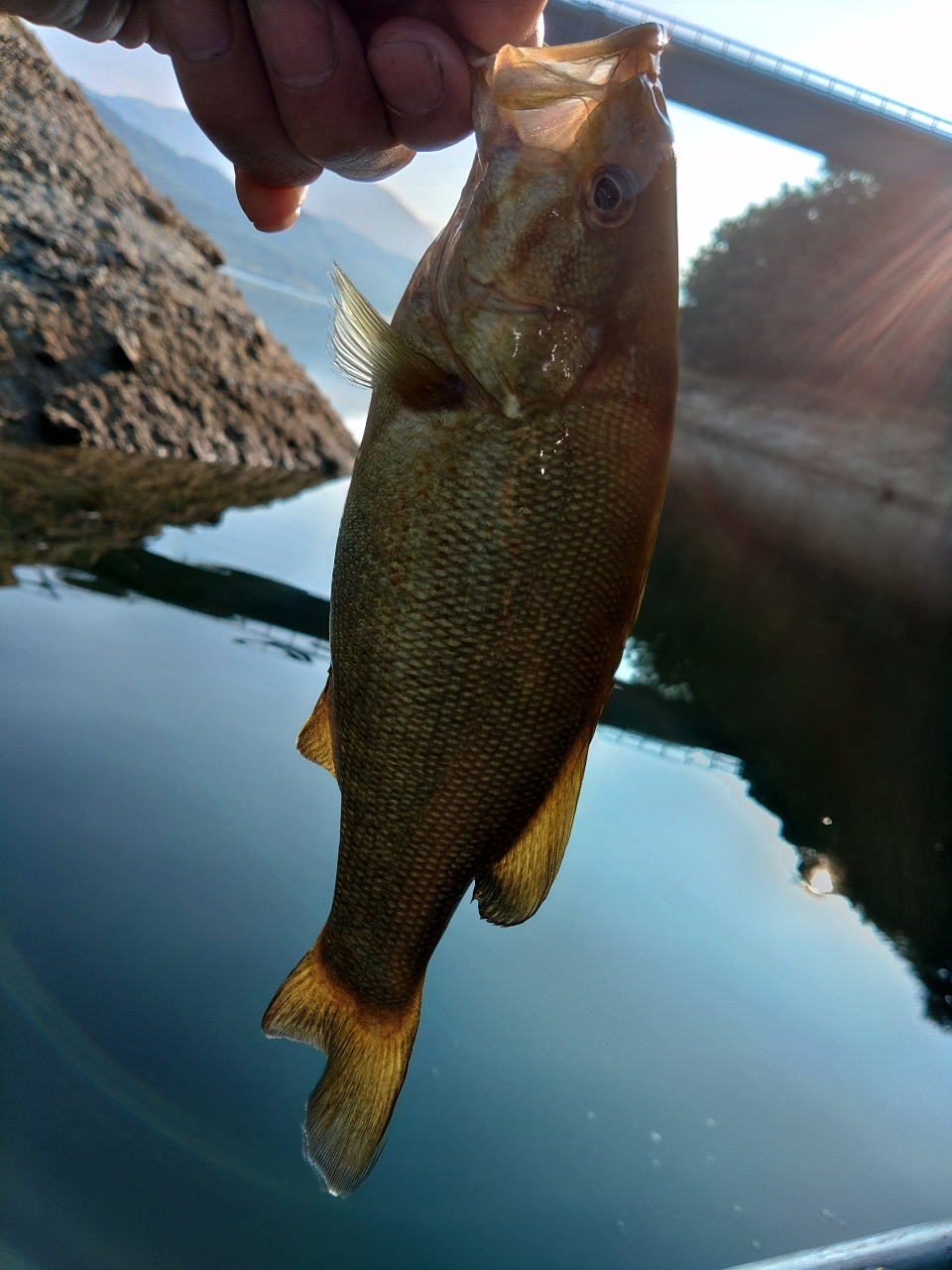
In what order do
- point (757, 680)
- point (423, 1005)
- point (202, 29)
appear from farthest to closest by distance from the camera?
point (757, 680), point (423, 1005), point (202, 29)

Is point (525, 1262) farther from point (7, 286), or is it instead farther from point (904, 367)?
point (904, 367)

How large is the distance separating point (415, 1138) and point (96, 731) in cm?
258

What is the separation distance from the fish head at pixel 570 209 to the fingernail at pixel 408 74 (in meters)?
0.10

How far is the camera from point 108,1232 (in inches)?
103

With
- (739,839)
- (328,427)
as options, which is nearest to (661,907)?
(739,839)

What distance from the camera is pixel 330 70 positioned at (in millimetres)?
1697

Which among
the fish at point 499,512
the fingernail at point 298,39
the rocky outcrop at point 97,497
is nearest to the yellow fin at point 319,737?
the fish at point 499,512

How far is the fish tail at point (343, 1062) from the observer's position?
5.47 feet

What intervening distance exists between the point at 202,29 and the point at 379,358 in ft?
2.41

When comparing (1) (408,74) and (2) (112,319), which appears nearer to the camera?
(1) (408,74)

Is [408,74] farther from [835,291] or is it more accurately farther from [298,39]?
[835,291]

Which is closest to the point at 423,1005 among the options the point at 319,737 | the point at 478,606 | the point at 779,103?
the point at 319,737

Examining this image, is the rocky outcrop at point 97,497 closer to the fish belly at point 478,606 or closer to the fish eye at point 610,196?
the fish belly at point 478,606

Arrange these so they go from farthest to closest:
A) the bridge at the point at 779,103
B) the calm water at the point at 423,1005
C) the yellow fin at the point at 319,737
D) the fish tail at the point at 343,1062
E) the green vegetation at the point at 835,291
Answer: the green vegetation at the point at 835,291
the bridge at the point at 779,103
the calm water at the point at 423,1005
the yellow fin at the point at 319,737
the fish tail at the point at 343,1062
